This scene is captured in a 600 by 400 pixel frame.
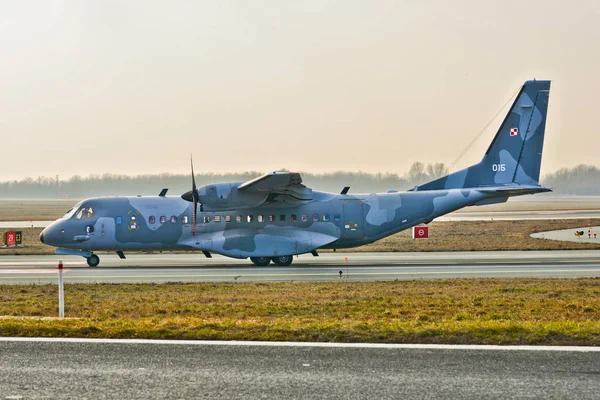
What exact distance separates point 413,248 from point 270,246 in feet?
39.7

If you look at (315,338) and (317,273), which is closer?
(315,338)

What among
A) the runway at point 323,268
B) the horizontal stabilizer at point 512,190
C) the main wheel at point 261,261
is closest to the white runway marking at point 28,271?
the runway at point 323,268

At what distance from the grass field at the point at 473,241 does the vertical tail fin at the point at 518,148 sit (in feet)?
19.2

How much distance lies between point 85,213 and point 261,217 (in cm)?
806

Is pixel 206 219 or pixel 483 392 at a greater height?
pixel 206 219

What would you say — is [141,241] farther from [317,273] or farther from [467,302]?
[467,302]

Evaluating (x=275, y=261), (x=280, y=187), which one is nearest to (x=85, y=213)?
(x=275, y=261)

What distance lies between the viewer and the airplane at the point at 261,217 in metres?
28.6

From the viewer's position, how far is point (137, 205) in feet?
96.8

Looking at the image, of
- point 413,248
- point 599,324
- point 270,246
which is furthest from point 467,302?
point 413,248

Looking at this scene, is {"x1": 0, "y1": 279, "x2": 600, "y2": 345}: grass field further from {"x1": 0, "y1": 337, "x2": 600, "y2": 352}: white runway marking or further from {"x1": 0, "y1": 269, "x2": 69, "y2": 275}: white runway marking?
{"x1": 0, "y1": 269, "x2": 69, "y2": 275}: white runway marking

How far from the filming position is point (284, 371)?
762 cm

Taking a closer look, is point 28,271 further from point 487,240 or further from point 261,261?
point 487,240

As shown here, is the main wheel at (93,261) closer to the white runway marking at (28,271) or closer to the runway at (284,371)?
the white runway marking at (28,271)
